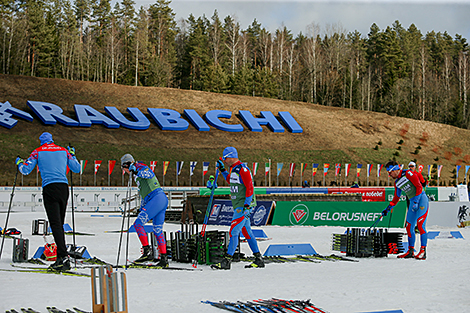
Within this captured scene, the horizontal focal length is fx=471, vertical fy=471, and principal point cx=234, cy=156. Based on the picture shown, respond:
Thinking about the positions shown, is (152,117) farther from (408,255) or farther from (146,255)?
(146,255)

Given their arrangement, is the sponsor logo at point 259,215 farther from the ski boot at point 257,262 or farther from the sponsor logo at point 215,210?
the ski boot at point 257,262

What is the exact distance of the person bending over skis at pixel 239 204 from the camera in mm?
8438

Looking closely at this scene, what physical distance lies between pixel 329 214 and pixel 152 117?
127 feet

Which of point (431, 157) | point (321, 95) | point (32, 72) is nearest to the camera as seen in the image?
point (431, 157)

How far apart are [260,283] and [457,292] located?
2694 mm

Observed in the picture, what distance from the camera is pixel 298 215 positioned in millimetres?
18422

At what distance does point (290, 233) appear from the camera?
15469mm

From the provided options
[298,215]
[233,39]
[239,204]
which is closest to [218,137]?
[233,39]

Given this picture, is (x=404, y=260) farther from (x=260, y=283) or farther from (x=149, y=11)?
(x=149, y=11)

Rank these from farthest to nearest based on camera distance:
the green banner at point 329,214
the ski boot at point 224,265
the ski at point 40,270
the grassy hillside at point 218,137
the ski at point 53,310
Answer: the grassy hillside at point 218,137, the green banner at point 329,214, the ski boot at point 224,265, the ski at point 40,270, the ski at point 53,310

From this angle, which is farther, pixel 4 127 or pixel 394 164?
pixel 4 127

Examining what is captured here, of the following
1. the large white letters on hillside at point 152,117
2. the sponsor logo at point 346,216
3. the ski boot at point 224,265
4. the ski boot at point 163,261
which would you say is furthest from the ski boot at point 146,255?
the large white letters on hillside at point 152,117

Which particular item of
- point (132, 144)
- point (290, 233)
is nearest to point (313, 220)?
point (290, 233)

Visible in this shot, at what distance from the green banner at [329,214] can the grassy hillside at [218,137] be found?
26.0 m
